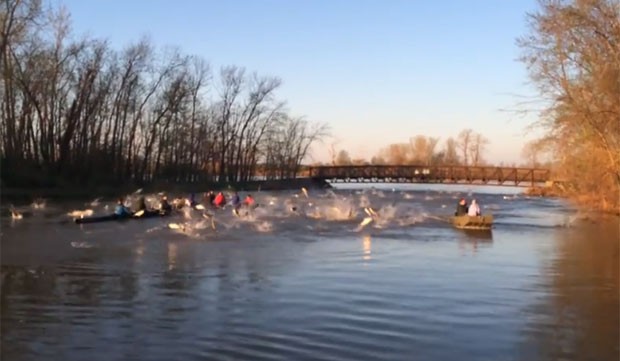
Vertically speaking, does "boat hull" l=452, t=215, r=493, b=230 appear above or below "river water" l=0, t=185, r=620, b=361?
above

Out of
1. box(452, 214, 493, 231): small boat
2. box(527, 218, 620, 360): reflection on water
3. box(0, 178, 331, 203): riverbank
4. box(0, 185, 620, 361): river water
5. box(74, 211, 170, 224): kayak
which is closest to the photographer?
box(0, 185, 620, 361): river water

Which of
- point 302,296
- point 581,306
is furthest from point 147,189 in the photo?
point 581,306

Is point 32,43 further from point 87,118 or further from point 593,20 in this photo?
point 593,20

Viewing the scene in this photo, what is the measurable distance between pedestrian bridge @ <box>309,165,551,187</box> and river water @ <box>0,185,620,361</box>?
8669 cm

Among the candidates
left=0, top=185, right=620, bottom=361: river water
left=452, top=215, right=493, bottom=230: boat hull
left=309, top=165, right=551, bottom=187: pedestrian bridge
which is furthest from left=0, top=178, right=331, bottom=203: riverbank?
left=452, top=215, right=493, bottom=230: boat hull

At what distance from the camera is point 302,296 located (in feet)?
52.5

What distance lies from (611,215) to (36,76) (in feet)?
140

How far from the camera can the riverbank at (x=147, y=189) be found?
170ft

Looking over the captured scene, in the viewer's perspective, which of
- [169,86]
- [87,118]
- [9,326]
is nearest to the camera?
[9,326]

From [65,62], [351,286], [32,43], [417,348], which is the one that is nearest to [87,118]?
[65,62]

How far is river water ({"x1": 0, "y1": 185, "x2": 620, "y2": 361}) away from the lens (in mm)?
11609

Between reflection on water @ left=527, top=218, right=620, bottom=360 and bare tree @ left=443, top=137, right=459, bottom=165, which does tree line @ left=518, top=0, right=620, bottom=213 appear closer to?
reflection on water @ left=527, top=218, right=620, bottom=360

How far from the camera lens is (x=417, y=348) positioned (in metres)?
11.6

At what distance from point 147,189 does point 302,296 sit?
5592 centimetres
